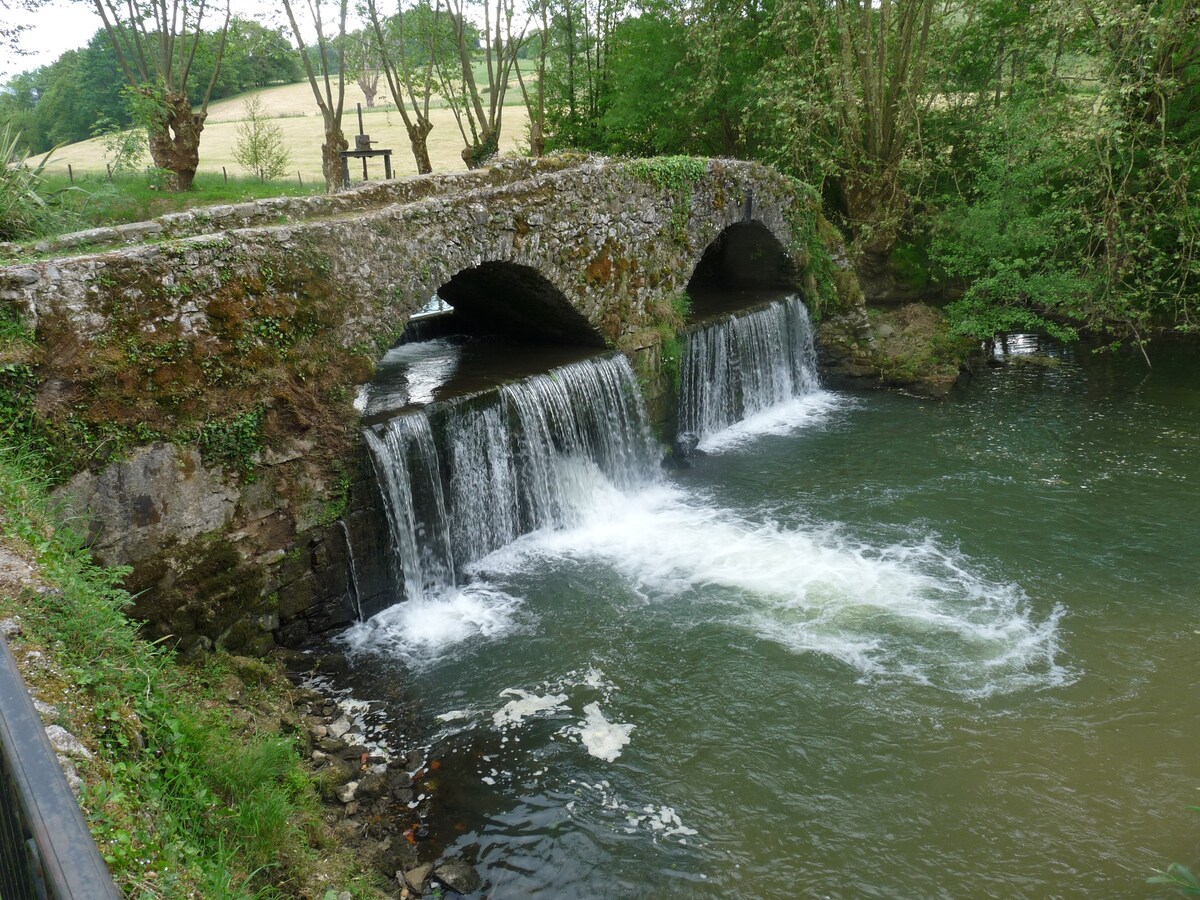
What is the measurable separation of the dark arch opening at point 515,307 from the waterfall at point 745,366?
6.88 feet

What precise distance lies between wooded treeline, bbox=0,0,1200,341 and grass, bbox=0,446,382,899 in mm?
13342

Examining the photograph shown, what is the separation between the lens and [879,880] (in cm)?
540

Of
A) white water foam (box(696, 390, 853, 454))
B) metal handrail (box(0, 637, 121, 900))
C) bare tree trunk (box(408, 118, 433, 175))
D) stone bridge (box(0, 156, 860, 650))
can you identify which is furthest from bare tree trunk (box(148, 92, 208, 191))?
metal handrail (box(0, 637, 121, 900))

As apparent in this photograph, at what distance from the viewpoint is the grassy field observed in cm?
3462

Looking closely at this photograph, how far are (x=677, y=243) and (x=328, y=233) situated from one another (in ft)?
20.5

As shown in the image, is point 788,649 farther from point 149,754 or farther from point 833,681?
point 149,754

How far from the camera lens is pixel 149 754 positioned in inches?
157

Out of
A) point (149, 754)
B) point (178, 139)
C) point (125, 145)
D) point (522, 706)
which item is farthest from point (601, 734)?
point (125, 145)

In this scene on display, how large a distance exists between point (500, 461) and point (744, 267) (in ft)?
29.2

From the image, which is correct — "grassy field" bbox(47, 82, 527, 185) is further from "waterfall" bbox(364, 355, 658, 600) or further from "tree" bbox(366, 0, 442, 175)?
"waterfall" bbox(364, 355, 658, 600)

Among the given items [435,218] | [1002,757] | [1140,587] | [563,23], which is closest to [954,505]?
[1140,587]

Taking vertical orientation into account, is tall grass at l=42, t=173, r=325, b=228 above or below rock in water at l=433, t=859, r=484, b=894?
above

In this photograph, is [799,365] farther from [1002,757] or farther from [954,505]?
[1002,757]

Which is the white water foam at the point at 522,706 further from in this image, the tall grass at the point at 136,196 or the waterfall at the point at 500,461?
the tall grass at the point at 136,196
